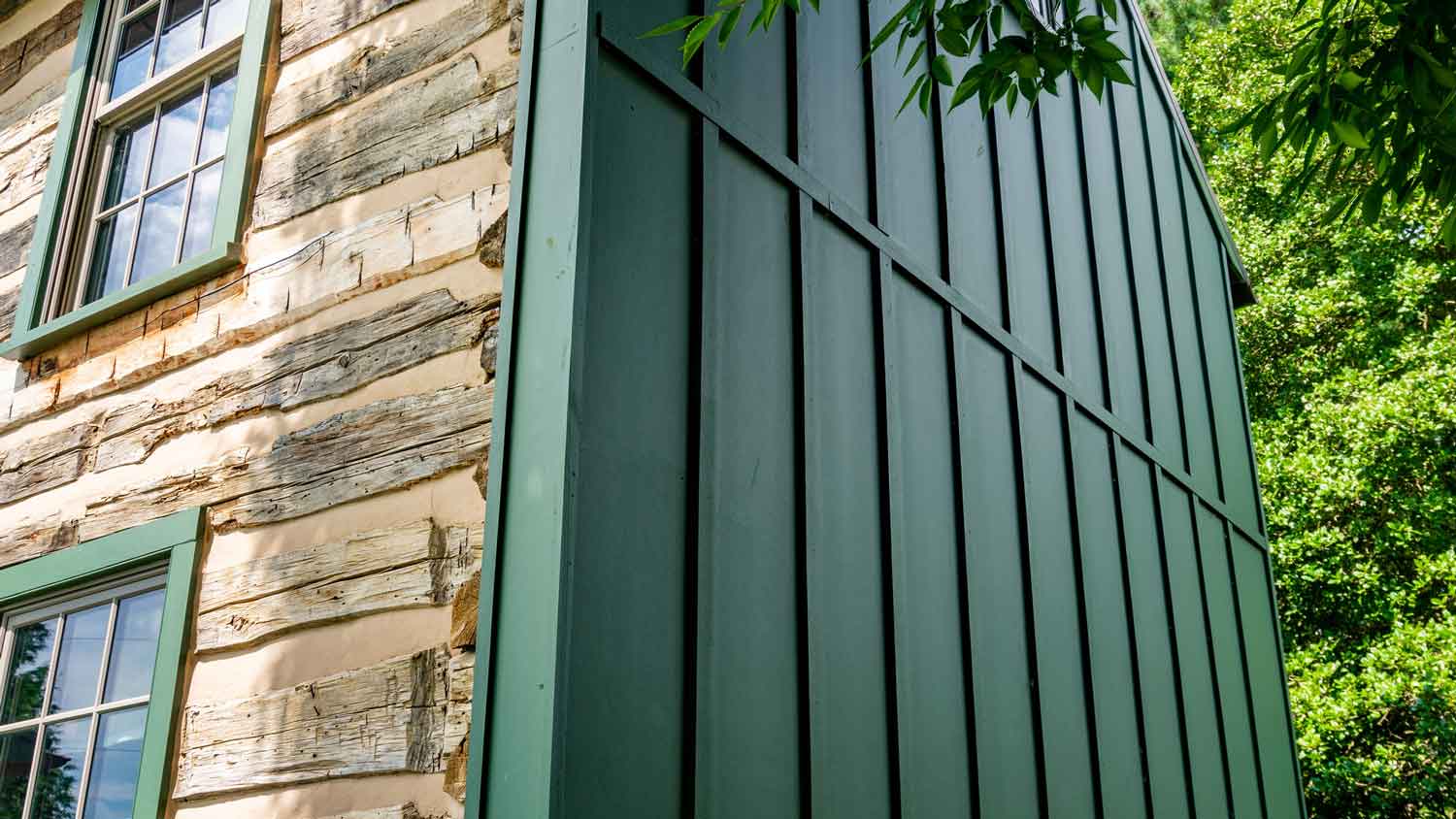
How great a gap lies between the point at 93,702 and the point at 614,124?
2.47m

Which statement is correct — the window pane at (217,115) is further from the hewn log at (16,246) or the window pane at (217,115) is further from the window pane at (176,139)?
the hewn log at (16,246)

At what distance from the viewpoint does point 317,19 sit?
4.02 meters

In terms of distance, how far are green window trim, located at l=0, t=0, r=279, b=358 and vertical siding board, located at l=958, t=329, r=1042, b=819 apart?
2.65 meters

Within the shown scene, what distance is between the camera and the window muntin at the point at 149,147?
14.6 feet

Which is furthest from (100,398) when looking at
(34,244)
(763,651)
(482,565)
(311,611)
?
(763,651)

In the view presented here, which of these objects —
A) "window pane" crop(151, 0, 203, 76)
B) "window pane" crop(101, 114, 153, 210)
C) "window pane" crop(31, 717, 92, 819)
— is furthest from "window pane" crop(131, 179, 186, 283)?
"window pane" crop(31, 717, 92, 819)

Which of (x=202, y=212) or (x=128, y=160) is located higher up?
(x=128, y=160)

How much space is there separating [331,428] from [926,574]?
1.96 meters

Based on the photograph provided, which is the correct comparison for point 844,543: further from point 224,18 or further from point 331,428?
point 224,18

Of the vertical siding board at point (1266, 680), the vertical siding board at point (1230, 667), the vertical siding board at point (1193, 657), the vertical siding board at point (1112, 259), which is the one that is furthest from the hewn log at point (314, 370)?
the vertical siding board at point (1266, 680)

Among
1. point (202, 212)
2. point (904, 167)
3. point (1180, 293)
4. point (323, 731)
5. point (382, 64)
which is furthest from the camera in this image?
Result: point (1180, 293)

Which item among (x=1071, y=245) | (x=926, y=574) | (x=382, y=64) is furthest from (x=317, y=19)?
(x=1071, y=245)

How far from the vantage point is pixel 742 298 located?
3443 millimetres

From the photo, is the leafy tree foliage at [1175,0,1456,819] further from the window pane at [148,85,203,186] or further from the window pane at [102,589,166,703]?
the window pane at [102,589,166,703]
